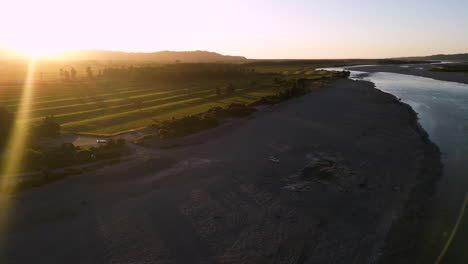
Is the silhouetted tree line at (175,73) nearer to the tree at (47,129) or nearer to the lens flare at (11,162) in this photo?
the lens flare at (11,162)

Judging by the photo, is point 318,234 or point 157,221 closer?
point 318,234

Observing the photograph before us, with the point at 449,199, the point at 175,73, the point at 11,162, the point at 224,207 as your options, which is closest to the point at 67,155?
the point at 11,162

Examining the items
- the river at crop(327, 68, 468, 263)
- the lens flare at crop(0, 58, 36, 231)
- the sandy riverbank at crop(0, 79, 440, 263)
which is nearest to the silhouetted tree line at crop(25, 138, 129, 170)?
the lens flare at crop(0, 58, 36, 231)

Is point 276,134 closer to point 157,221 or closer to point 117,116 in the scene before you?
point 157,221

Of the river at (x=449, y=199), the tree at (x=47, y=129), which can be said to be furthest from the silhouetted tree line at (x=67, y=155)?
the river at (x=449, y=199)

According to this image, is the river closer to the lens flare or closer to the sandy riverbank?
the sandy riverbank

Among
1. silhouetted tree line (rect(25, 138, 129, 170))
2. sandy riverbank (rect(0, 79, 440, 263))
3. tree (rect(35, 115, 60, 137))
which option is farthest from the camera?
tree (rect(35, 115, 60, 137))

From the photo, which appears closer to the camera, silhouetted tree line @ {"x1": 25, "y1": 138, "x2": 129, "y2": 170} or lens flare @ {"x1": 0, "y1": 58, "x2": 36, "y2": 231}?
lens flare @ {"x1": 0, "y1": 58, "x2": 36, "y2": 231}

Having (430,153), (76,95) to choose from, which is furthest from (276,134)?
(76,95)
